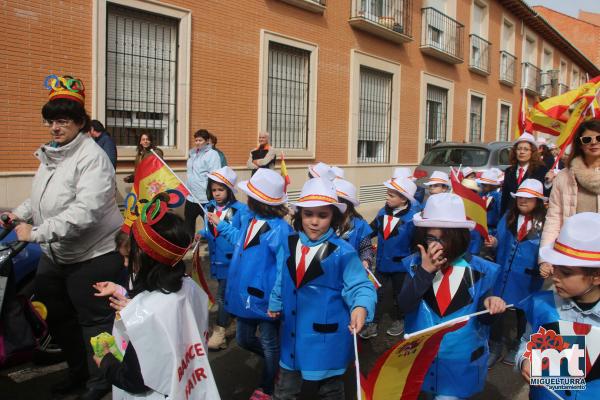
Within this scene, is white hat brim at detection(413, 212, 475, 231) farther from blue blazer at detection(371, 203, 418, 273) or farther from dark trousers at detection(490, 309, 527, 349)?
blue blazer at detection(371, 203, 418, 273)

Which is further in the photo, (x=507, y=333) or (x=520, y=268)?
(x=507, y=333)

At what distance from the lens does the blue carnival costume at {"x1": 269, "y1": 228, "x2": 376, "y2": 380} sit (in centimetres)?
284

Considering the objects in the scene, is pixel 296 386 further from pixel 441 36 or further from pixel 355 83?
pixel 441 36

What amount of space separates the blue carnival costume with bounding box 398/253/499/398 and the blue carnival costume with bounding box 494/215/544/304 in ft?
5.72

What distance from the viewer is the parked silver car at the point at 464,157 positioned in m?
10.7

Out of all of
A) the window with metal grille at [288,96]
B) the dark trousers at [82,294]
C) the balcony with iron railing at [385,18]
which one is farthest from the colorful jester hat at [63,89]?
the balcony with iron railing at [385,18]

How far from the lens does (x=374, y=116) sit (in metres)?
14.5

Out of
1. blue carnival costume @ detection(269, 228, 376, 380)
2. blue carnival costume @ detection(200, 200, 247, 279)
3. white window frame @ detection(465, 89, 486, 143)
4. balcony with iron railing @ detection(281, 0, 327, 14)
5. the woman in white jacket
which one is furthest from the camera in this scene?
white window frame @ detection(465, 89, 486, 143)

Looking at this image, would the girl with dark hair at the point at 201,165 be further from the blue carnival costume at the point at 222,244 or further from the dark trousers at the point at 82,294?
the dark trousers at the point at 82,294

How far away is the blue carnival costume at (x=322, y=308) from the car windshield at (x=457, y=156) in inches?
338

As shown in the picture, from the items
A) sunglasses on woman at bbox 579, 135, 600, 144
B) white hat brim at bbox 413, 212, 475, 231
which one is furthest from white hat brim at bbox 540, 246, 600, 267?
sunglasses on woman at bbox 579, 135, 600, 144

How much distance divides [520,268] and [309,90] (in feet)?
26.9

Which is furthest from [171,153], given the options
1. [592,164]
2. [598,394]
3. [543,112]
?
[598,394]

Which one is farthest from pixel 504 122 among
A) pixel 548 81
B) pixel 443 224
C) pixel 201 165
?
pixel 443 224
